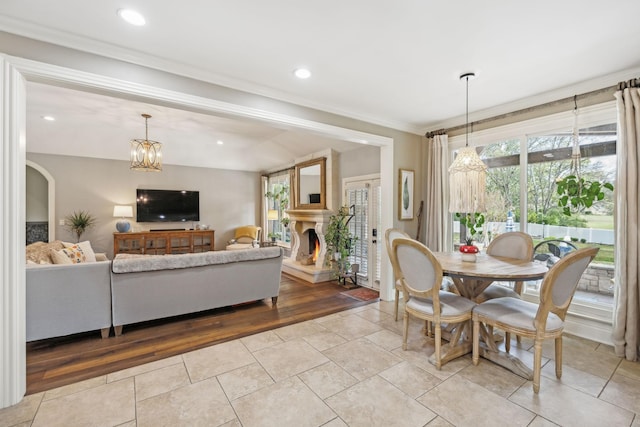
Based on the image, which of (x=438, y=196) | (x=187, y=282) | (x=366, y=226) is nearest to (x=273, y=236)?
(x=366, y=226)

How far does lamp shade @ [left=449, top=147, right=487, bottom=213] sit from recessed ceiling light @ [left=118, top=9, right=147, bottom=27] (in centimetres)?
289

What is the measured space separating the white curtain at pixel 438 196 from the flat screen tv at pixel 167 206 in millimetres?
5628

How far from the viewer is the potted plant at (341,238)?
5137 millimetres

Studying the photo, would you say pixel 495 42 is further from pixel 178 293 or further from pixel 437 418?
pixel 178 293

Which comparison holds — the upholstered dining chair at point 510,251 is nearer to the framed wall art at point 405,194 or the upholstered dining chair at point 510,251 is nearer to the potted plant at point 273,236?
the framed wall art at point 405,194

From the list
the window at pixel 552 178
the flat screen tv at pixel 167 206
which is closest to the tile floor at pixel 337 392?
the window at pixel 552 178

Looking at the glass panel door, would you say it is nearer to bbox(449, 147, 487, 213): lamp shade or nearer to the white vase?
bbox(449, 147, 487, 213): lamp shade

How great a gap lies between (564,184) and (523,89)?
112 cm

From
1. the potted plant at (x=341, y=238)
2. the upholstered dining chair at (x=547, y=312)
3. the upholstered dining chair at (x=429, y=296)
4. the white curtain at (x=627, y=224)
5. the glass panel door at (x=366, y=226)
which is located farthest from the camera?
the potted plant at (x=341, y=238)

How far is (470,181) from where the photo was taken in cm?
280

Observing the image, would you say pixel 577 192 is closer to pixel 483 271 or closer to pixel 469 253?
pixel 469 253

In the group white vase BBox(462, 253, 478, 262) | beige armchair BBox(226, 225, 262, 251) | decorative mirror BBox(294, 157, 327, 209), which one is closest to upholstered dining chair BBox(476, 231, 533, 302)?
white vase BBox(462, 253, 478, 262)

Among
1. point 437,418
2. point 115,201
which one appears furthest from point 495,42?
point 115,201

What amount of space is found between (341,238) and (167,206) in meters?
4.47
